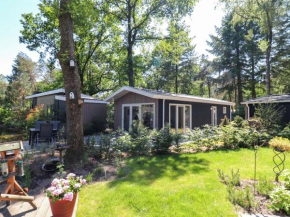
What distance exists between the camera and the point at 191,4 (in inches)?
491

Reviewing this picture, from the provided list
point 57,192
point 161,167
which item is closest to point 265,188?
point 161,167

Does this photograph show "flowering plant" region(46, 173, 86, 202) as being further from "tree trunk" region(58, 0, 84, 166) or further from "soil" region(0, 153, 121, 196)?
"tree trunk" region(58, 0, 84, 166)

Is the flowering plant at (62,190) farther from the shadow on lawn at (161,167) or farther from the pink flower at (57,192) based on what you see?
the shadow on lawn at (161,167)

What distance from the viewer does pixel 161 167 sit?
4836 mm

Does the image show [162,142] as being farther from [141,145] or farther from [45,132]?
[45,132]

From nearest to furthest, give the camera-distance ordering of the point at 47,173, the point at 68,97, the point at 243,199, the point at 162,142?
the point at 243,199, the point at 47,173, the point at 68,97, the point at 162,142

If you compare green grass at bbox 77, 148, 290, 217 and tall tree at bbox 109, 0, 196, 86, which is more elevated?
tall tree at bbox 109, 0, 196, 86

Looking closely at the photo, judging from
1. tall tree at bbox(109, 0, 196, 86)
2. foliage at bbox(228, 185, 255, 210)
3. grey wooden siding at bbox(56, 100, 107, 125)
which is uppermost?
tall tree at bbox(109, 0, 196, 86)

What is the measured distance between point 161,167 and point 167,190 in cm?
143

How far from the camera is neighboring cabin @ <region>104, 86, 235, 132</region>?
31.0 ft

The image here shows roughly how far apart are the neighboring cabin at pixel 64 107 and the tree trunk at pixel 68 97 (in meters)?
6.09

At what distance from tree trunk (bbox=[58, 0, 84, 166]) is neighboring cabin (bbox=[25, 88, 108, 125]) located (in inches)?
240

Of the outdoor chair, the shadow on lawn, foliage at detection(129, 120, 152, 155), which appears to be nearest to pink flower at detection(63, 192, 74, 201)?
the shadow on lawn

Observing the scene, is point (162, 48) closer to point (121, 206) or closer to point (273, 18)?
point (273, 18)
